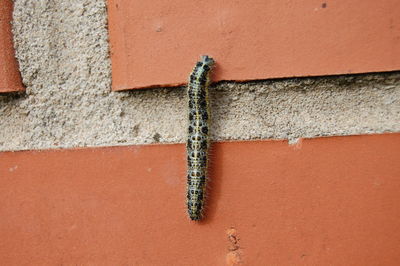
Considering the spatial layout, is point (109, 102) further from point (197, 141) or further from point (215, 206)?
point (215, 206)

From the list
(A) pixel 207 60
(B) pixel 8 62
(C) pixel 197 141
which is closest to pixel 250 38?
(A) pixel 207 60

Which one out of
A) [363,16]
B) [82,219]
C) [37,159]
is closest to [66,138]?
[37,159]

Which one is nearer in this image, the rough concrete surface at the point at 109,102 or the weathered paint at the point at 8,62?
the rough concrete surface at the point at 109,102

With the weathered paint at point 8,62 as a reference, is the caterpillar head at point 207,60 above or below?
below

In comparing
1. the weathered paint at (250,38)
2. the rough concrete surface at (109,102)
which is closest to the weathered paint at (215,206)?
the rough concrete surface at (109,102)

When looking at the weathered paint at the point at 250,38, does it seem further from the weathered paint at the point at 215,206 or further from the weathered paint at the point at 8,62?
the weathered paint at the point at 8,62

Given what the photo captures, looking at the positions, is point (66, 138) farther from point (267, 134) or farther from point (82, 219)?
point (267, 134)

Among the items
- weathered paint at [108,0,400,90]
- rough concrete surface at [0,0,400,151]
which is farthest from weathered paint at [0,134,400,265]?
weathered paint at [108,0,400,90]
